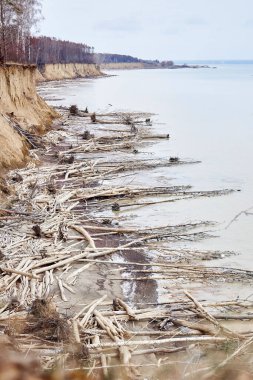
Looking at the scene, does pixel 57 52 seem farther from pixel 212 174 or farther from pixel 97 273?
pixel 97 273

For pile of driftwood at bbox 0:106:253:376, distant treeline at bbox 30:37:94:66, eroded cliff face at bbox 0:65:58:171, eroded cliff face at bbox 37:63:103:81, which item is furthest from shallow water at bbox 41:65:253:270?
eroded cliff face at bbox 37:63:103:81

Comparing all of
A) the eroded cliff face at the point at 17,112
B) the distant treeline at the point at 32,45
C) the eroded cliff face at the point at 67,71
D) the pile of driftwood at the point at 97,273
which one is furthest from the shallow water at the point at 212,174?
the eroded cliff face at the point at 67,71

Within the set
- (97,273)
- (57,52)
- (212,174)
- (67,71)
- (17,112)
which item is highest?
(57,52)

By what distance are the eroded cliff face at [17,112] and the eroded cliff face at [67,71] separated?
68179 millimetres

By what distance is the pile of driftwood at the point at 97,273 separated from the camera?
6234 millimetres

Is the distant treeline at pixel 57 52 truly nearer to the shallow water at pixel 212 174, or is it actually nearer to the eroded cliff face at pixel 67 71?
the eroded cliff face at pixel 67 71

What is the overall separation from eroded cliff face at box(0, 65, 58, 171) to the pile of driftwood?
1433 millimetres

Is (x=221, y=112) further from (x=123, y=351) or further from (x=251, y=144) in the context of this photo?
(x=123, y=351)

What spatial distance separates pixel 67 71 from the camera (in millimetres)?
122125

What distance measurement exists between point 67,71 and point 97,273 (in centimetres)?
11823

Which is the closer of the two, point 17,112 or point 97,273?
point 97,273

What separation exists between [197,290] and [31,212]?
468cm

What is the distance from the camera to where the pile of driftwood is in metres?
6.23

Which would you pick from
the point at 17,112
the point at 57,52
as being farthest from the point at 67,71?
the point at 17,112
